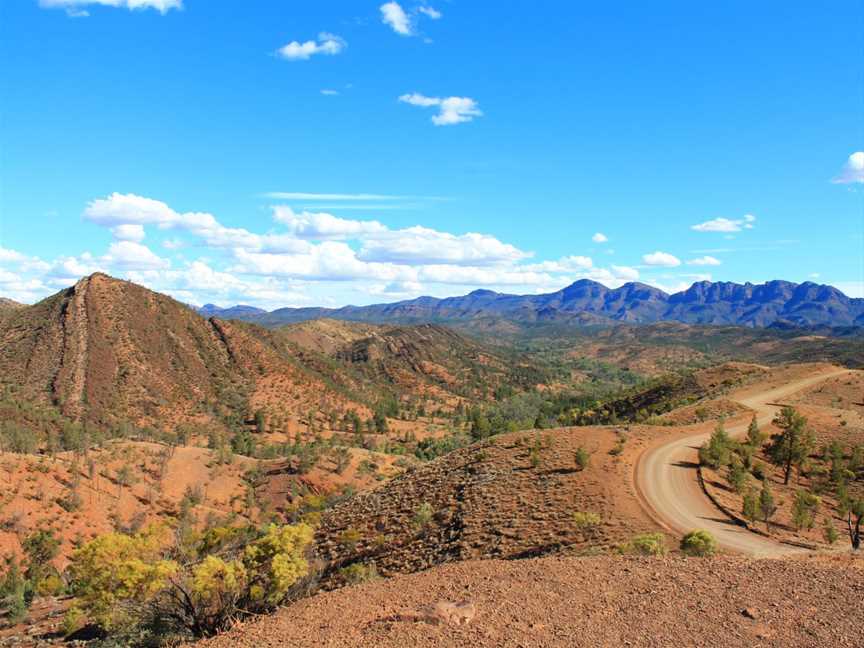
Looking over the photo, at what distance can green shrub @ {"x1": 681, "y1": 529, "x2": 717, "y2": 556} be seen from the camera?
22391mm

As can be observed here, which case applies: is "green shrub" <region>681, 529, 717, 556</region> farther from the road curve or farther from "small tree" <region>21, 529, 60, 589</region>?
"small tree" <region>21, 529, 60, 589</region>

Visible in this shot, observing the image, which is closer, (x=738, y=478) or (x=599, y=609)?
(x=599, y=609)

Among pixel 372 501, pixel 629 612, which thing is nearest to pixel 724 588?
pixel 629 612

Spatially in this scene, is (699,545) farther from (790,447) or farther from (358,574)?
(790,447)

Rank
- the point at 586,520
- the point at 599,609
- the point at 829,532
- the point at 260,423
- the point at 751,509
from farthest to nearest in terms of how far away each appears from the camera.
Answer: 1. the point at 260,423
2. the point at 751,509
3. the point at 586,520
4. the point at 829,532
5. the point at 599,609

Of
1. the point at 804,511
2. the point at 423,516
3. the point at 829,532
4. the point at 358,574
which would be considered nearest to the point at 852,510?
the point at 804,511

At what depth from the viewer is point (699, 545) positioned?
74.0 feet

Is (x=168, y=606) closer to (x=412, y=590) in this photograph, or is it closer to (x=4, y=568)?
(x=412, y=590)

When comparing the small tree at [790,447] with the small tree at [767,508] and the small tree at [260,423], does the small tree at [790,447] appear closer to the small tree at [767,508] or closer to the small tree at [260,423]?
the small tree at [767,508]

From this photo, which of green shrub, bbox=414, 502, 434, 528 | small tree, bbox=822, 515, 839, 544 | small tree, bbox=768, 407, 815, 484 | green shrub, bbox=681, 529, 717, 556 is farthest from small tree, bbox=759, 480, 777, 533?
green shrub, bbox=414, 502, 434, 528

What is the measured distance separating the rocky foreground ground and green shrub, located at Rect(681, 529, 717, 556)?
79.2 inches

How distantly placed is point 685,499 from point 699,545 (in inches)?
404

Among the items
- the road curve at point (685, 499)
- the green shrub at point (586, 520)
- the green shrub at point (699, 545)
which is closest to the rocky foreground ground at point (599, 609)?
the green shrub at point (699, 545)

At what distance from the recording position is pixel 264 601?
21250mm
